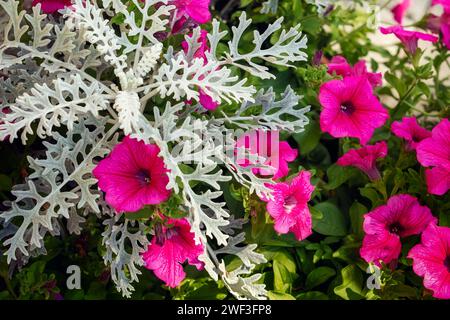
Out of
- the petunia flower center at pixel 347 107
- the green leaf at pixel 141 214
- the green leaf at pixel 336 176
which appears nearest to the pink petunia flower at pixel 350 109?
the petunia flower center at pixel 347 107

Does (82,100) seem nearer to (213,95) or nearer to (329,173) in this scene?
(213,95)

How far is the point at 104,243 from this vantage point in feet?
2.86

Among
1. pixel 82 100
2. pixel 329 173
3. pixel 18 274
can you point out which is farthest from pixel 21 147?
pixel 329 173

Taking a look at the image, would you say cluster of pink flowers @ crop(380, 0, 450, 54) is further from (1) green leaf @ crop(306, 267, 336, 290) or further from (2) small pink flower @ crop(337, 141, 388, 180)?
(1) green leaf @ crop(306, 267, 336, 290)

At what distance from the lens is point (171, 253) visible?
83 cm

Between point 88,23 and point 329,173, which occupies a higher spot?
point 88,23

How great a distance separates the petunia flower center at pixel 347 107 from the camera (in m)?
0.94

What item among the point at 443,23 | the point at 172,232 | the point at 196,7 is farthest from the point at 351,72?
the point at 172,232

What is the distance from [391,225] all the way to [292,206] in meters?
0.17

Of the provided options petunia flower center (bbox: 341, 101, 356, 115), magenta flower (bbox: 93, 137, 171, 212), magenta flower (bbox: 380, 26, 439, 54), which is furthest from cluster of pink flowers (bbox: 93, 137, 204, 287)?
magenta flower (bbox: 380, 26, 439, 54)

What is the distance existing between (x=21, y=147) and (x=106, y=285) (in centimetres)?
28

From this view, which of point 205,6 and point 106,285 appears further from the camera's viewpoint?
point 106,285

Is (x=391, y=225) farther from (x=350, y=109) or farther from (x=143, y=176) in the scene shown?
(x=143, y=176)

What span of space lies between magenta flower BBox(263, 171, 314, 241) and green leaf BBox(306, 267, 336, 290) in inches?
4.9
